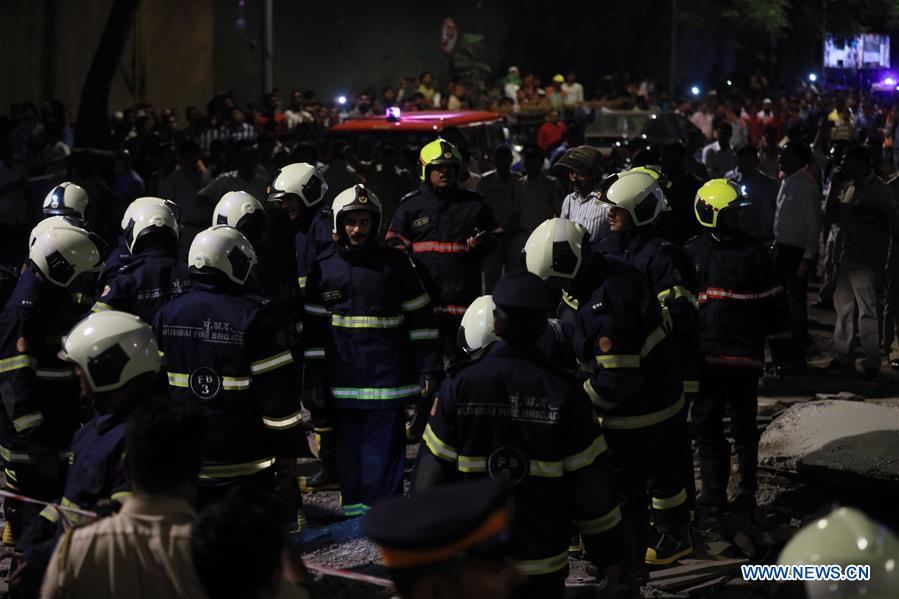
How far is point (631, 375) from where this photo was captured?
253 inches

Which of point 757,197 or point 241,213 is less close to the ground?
point 241,213

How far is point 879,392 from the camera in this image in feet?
38.9

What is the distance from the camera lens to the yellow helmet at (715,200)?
8.41 meters

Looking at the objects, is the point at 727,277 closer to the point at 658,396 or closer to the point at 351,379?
the point at 658,396

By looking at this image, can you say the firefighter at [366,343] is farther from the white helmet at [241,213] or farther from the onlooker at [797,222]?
the onlooker at [797,222]

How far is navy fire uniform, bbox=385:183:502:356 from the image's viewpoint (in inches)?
387

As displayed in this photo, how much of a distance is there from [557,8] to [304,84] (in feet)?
56.8

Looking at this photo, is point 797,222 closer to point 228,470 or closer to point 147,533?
point 228,470

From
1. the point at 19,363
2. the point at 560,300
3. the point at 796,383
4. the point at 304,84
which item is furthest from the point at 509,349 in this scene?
the point at 304,84

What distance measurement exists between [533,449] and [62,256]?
334 centimetres

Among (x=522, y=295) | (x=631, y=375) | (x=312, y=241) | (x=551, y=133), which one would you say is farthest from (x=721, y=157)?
(x=522, y=295)

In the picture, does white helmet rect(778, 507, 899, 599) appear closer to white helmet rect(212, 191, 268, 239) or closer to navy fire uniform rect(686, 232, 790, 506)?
navy fire uniform rect(686, 232, 790, 506)

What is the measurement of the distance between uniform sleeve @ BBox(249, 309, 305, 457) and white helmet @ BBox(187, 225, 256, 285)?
0.30 metres

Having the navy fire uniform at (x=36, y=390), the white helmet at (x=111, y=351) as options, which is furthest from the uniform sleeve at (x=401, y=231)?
the white helmet at (x=111, y=351)
